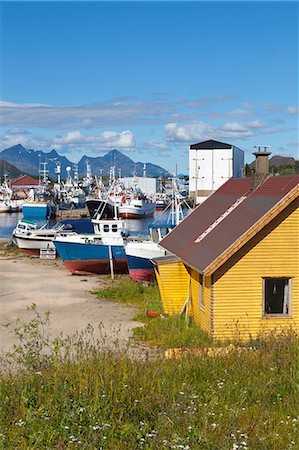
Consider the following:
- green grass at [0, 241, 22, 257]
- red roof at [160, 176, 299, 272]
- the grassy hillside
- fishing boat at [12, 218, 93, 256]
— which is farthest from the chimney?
green grass at [0, 241, 22, 257]

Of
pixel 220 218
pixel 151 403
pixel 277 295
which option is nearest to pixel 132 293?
pixel 220 218

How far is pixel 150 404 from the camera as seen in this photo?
8.93 m

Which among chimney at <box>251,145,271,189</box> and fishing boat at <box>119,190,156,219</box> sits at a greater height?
chimney at <box>251,145,271,189</box>

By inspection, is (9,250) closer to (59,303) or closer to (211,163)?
(59,303)

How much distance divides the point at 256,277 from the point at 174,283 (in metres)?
4.07

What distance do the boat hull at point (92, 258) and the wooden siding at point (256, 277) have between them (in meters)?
16.9

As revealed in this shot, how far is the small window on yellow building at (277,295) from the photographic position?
1748 centimetres

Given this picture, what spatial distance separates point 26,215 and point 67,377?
95.6m

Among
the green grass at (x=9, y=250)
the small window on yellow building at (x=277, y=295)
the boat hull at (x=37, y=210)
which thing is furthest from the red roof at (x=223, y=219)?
the boat hull at (x=37, y=210)

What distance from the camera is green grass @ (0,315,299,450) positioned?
26.1 ft

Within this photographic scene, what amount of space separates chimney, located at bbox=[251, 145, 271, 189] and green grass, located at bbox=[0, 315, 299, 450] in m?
9.68

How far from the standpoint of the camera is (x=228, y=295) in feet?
56.1

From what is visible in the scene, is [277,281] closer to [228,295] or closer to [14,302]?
[228,295]

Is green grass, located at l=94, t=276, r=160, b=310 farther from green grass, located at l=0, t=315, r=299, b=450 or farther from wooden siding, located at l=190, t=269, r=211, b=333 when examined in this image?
green grass, located at l=0, t=315, r=299, b=450
